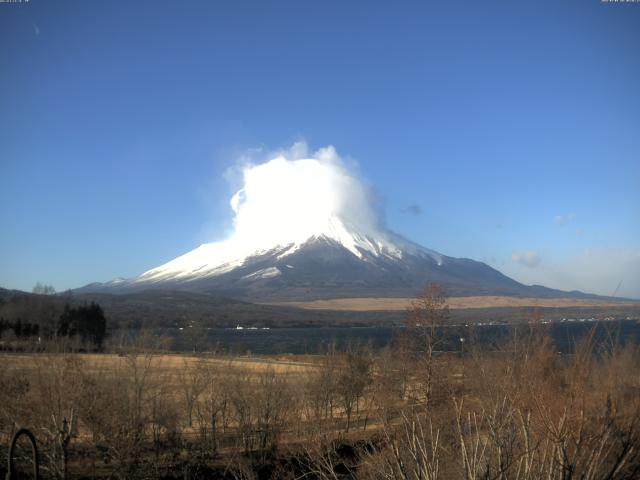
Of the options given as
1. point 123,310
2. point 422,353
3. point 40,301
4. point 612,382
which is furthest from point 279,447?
point 123,310

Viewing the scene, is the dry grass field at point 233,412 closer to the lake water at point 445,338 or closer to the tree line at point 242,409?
the tree line at point 242,409

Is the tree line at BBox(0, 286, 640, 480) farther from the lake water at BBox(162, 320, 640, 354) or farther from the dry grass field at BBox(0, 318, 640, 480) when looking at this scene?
the lake water at BBox(162, 320, 640, 354)

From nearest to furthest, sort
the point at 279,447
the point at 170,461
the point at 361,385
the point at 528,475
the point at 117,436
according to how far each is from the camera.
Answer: the point at 528,475 → the point at 117,436 → the point at 170,461 → the point at 279,447 → the point at 361,385

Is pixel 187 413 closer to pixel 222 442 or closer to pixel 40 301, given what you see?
pixel 222 442

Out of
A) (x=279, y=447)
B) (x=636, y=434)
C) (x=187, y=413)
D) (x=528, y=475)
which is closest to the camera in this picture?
(x=528, y=475)

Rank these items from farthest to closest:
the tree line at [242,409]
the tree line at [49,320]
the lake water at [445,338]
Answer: the tree line at [49,320], the lake water at [445,338], the tree line at [242,409]

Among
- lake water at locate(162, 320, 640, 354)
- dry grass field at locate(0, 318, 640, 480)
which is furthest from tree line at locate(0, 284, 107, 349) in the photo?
dry grass field at locate(0, 318, 640, 480)

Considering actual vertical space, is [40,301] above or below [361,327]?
above

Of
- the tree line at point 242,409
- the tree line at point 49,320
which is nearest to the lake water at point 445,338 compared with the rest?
the tree line at point 242,409

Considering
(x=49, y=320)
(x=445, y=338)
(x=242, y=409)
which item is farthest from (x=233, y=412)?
(x=49, y=320)

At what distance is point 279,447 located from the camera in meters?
Answer: 26.9

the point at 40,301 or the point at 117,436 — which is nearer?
the point at 117,436

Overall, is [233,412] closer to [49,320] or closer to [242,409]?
[242,409]

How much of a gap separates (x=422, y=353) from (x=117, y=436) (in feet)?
49.0
